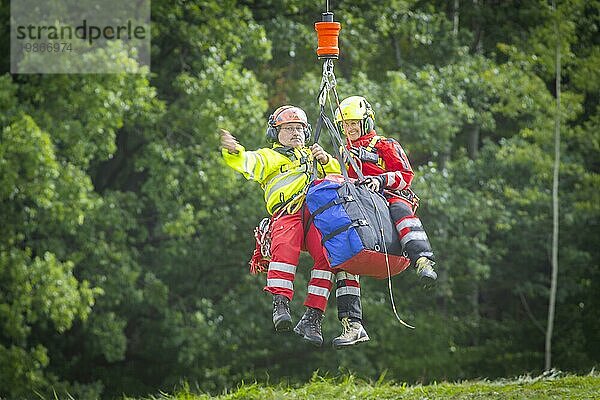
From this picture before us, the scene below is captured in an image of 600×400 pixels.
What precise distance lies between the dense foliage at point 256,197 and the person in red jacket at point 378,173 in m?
7.20

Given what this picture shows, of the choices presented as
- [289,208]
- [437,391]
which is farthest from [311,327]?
[437,391]

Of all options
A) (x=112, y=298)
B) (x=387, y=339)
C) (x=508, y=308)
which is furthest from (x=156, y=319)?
(x=508, y=308)

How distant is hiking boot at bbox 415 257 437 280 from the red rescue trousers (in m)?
0.55

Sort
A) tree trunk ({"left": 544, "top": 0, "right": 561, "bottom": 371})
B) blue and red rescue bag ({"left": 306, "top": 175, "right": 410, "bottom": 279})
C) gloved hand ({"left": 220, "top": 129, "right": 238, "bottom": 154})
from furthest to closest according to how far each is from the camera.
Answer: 1. tree trunk ({"left": 544, "top": 0, "right": 561, "bottom": 371})
2. gloved hand ({"left": 220, "top": 129, "right": 238, "bottom": 154})
3. blue and red rescue bag ({"left": 306, "top": 175, "right": 410, "bottom": 279})

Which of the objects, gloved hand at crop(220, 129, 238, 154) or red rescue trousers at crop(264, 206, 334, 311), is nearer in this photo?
gloved hand at crop(220, 129, 238, 154)

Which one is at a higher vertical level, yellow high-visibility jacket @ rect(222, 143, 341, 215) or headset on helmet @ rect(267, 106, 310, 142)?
headset on helmet @ rect(267, 106, 310, 142)

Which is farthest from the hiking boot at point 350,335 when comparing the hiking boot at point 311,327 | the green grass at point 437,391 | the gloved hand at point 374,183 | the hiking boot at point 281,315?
the green grass at point 437,391

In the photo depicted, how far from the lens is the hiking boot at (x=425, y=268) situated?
21.5 ft

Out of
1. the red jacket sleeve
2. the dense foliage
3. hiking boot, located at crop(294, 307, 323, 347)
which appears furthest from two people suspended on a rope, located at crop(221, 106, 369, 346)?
the dense foliage

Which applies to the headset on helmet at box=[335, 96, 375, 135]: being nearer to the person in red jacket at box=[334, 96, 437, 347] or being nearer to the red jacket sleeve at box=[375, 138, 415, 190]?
the person in red jacket at box=[334, 96, 437, 347]

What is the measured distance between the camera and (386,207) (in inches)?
268

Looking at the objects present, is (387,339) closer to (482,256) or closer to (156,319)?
(482,256)

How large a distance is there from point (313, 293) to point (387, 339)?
38.1ft

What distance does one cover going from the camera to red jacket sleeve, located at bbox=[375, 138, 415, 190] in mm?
6965
